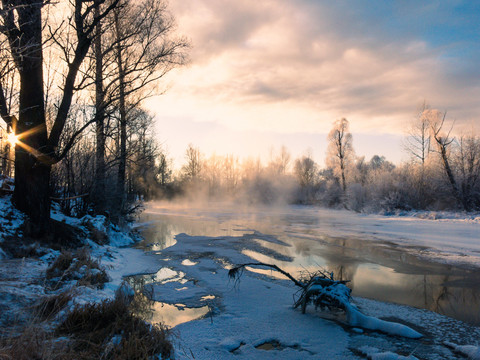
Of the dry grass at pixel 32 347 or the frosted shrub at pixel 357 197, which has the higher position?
the frosted shrub at pixel 357 197

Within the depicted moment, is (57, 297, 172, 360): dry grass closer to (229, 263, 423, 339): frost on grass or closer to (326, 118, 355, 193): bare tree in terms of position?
(229, 263, 423, 339): frost on grass

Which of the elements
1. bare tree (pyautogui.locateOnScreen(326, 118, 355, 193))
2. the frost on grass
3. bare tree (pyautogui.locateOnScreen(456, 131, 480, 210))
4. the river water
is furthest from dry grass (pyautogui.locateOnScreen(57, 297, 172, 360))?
bare tree (pyautogui.locateOnScreen(326, 118, 355, 193))

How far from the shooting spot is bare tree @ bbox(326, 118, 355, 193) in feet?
136

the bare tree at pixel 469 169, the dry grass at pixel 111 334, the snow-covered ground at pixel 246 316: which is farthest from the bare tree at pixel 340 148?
the dry grass at pixel 111 334

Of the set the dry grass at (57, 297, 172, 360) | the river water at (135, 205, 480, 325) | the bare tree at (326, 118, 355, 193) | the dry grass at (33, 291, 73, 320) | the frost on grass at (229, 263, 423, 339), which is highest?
the bare tree at (326, 118, 355, 193)

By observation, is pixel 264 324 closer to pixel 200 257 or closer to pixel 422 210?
pixel 200 257

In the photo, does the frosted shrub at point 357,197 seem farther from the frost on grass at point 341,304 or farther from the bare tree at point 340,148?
the frost on grass at point 341,304

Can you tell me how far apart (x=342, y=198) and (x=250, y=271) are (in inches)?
1154

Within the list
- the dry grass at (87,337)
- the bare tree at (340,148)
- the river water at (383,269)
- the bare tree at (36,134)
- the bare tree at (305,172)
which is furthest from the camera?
the bare tree at (305,172)

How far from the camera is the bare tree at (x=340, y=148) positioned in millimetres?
41562

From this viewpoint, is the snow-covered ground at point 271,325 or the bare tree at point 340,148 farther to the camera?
the bare tree at point 340,148

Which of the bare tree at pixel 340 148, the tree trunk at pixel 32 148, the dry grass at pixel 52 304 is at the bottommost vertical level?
the dry grass at pixel 52 304

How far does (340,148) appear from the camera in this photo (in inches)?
1657

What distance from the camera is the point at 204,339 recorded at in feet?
14.7
